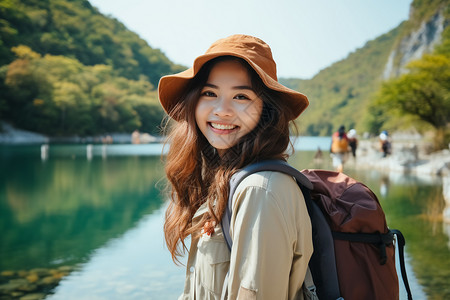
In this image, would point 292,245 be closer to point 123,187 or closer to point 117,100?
point 123,187

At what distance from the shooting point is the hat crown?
110 centimetres

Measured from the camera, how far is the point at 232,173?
1.05m

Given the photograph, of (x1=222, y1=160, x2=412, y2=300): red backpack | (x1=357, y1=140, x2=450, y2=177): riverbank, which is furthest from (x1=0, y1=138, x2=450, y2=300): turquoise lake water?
(x1=357, y1=140, x2=450, y2=177): riverbank

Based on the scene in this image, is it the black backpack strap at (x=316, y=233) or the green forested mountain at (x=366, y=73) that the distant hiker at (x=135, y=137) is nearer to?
the green forested mountain at (x=366, y=73)

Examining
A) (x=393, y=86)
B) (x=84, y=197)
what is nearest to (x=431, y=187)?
(x=84, y=197)

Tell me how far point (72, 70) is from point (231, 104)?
6466 cm

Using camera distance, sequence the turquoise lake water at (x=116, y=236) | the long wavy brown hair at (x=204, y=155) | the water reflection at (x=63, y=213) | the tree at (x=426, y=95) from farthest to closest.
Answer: the tree at (x=426, y=95)
the water reflection at (x=63, y=213)
the turquoise lake water at (x=116, y=236)
the long wavy brown hair at (x=204, y=155)

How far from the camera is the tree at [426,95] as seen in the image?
2008 centimetres

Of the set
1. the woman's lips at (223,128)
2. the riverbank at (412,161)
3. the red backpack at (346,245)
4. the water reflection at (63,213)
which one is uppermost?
the woman's lips at (223,128)

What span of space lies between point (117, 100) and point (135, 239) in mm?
58845

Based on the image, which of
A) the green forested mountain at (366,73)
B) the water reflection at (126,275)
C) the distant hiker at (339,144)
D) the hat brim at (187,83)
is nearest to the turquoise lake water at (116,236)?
the water reflection at (126,275)

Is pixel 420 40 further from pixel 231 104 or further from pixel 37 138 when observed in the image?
pixel 231 104

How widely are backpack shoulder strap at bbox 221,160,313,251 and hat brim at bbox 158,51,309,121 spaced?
0.85 ft

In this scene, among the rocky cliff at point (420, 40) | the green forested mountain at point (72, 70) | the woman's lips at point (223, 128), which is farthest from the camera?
→ the rocky cliff at point (420, 40)
